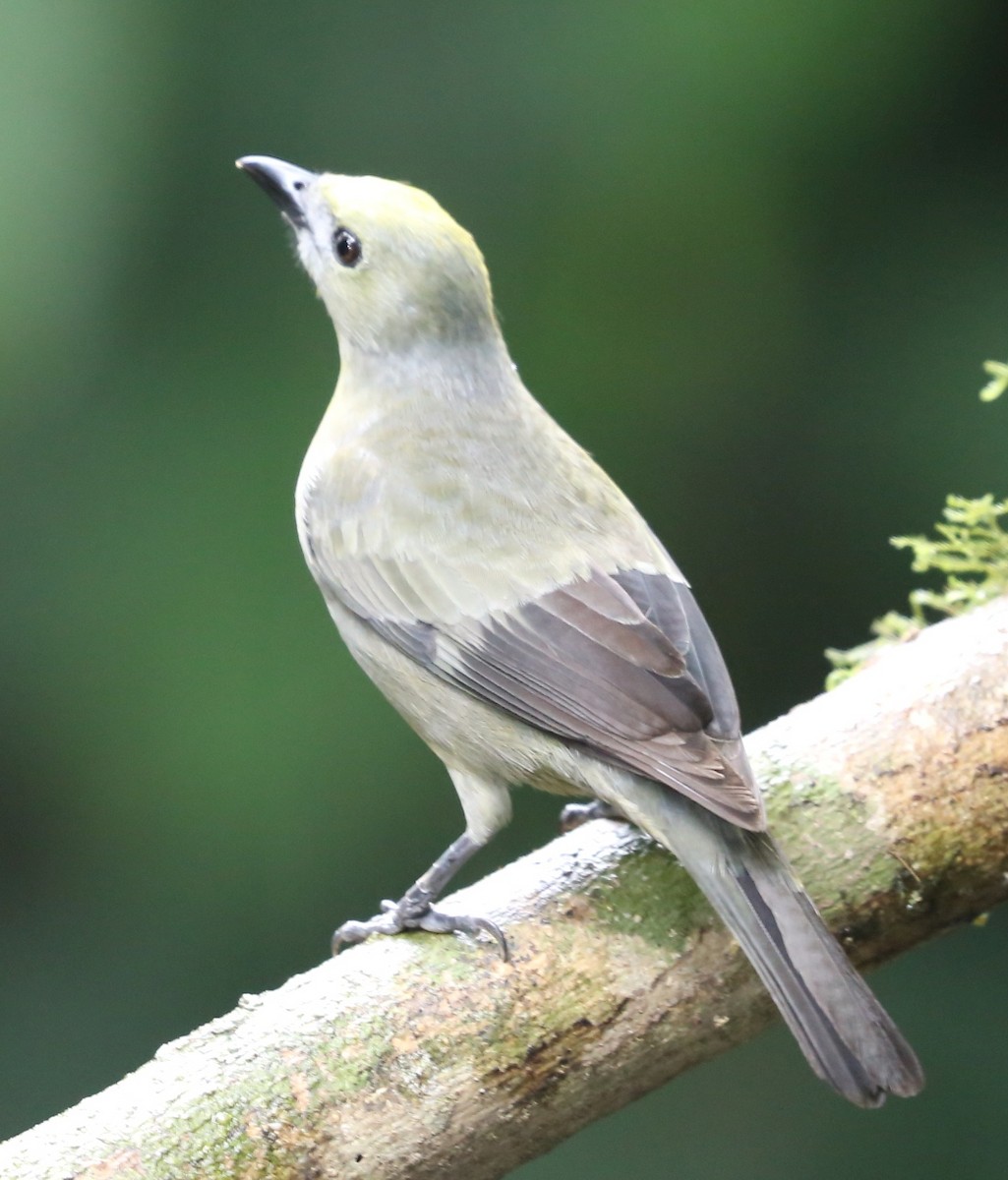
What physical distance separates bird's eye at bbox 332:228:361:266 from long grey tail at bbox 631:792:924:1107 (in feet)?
4.99

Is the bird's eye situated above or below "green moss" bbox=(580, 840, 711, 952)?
above

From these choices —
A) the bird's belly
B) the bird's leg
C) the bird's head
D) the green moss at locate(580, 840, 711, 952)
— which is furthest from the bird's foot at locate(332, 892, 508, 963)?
the bird's head

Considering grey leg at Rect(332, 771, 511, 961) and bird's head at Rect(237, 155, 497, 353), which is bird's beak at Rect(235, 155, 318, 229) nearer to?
bird's head at Rect(237, 155, 497, 353)

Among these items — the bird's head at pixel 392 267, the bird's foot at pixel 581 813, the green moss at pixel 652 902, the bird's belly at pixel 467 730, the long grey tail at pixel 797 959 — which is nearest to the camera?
the long grey tail at pixel 797 959

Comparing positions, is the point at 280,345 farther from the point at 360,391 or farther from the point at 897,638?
the point at 897,638

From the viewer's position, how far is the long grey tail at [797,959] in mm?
2580

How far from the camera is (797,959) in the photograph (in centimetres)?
264

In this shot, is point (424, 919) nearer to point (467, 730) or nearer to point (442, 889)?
point (442, 889)

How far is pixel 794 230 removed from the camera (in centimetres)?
502

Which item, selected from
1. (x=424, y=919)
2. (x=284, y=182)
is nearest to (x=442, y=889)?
(x=424, y=919)

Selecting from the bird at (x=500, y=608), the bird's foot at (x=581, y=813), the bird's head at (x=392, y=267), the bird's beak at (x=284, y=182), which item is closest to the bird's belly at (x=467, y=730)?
the bird at (x=500, y=608)

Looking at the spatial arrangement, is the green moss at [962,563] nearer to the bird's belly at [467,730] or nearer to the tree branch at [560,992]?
the tree branch at [560,992]

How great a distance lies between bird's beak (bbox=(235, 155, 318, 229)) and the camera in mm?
3836

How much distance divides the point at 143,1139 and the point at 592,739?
98 centimetres
